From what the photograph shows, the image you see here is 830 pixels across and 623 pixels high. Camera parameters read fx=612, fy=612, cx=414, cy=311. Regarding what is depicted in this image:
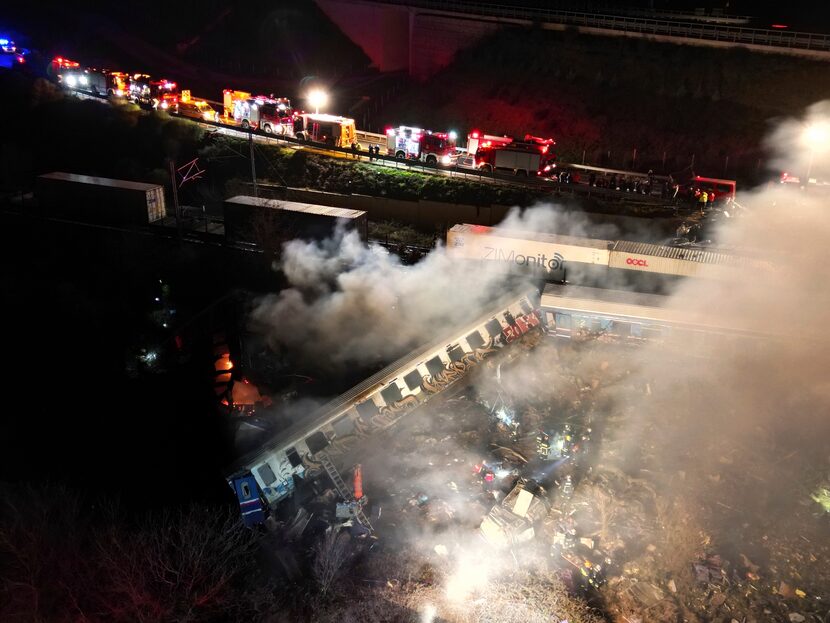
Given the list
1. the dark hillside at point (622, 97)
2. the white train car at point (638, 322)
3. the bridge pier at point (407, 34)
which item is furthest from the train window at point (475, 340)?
the bridge pier at point (407, 34)

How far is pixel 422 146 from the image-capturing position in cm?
2223

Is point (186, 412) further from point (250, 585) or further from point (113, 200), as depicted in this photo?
point (113, 200)

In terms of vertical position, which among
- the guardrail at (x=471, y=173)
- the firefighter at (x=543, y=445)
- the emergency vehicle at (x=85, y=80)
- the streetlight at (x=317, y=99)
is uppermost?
the emergency vehicle at (x=85, y=80)

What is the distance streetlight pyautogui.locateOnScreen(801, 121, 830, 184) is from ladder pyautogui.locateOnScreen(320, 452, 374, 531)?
72.9 ft

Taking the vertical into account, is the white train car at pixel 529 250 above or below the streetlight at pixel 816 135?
below

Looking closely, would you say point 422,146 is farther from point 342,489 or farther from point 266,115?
point 342,489

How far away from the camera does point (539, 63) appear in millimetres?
28531

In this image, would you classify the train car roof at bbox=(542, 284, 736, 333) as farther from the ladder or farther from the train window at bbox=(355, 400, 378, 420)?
the ladder

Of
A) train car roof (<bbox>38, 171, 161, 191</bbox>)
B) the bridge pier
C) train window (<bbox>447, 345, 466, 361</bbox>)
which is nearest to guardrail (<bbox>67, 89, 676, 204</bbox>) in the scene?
train car roof (<bbox>38, 171, 161, 191</bbox>)

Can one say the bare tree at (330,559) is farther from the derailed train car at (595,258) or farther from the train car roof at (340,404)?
the derailed train car at (595,258)

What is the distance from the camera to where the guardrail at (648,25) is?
1001 inches

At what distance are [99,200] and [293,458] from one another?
14751mm

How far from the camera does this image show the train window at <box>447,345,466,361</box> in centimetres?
1243

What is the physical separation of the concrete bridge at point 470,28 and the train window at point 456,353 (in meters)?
21.9
